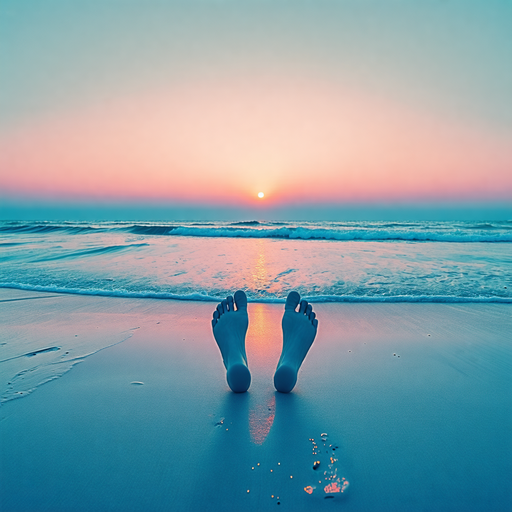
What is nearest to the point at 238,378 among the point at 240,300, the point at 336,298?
the point at 240,300

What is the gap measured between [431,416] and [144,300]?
8.91ft

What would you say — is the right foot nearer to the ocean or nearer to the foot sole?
the foot sole

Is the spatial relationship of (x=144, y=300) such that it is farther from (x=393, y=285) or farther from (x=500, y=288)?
(x=500, y=288)

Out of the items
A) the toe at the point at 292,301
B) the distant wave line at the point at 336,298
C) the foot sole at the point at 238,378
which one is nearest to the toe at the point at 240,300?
the toe at the point at 292,301

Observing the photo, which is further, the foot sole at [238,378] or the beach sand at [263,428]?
the foot sole at [238,378]

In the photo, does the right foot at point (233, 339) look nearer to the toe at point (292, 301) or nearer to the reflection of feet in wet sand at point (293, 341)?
the reflection of feet in wet sand at point (293, 341)

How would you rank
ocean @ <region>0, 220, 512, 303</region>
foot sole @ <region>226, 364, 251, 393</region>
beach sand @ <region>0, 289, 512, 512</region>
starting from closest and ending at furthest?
1. beach sand @ <region>0, 289, 512, 512</region>
2. foot sole @ <region>226, 364, 251, 393</region>
3. ocean @ <region>0, 220, 512, 303</region>

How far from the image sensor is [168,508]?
955mm

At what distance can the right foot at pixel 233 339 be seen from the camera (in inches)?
59.7

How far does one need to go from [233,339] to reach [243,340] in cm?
7

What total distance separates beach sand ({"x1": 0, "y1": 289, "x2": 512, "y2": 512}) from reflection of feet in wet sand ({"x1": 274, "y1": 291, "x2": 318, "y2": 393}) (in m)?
0.09

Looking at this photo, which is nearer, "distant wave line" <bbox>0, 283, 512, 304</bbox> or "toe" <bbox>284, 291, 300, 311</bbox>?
"toe" <bbox>284, 291, 300, 311</bbox>

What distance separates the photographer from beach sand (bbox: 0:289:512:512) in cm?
100

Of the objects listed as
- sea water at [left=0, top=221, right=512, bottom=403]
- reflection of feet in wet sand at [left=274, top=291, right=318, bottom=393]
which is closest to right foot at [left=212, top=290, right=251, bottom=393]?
reflection of feet in wet sand at [left=274, top=291, right=318, bottom=393]
